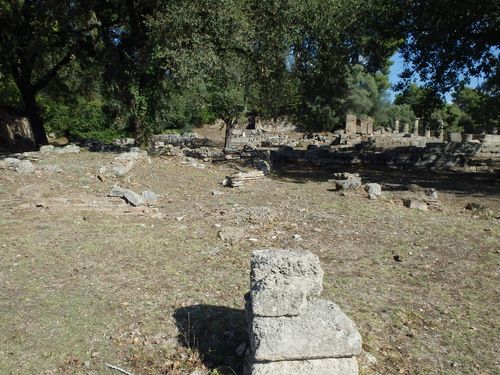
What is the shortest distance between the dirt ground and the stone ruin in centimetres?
52

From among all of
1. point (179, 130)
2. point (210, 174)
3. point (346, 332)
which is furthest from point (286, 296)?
point (179, 130)

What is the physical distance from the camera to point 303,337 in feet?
10.2

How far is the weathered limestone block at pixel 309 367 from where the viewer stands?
3.02 metres

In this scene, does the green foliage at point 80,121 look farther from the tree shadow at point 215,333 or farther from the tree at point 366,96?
the tree shadow at point 215,333

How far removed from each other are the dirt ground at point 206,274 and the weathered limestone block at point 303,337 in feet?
1.74

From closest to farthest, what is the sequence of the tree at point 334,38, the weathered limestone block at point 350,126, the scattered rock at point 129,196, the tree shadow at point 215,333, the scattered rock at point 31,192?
the tree shadow at point 215,333, the scattered rock at point 31,192, the scattered rock at point 129,196, the tree at point 334,38, the weathered limestone block at point 350,126

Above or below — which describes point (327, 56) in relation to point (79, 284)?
above

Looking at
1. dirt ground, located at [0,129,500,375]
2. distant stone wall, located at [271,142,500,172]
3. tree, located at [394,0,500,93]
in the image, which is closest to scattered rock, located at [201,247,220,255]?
dirt ground, located at [0,129,500,375]

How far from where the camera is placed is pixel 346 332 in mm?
3131

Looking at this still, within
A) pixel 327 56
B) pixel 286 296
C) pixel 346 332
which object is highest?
pixel 327 56

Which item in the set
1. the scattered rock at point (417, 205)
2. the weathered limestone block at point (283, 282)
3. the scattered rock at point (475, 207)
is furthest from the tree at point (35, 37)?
the scattered rock at point (475, 207)

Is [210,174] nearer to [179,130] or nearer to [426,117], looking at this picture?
[426,117]

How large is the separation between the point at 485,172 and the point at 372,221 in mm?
11519

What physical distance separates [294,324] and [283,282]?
36cm
